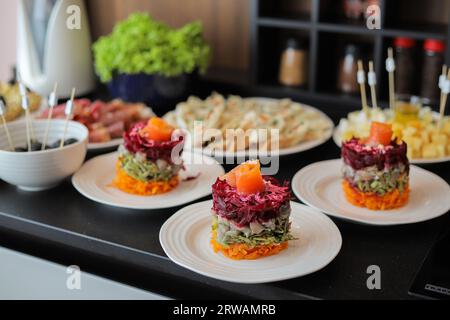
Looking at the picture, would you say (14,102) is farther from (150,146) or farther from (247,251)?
(247,251)

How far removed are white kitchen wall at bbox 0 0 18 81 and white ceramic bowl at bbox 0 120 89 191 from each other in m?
1.24

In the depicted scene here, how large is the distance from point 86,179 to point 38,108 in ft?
1.87

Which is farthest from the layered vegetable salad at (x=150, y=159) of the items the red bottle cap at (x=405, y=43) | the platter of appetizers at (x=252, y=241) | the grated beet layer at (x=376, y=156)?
the red bottle cap at (x=405, y=43)

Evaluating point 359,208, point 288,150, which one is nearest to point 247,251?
point 359,208

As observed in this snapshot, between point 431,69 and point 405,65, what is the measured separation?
0.08 metres

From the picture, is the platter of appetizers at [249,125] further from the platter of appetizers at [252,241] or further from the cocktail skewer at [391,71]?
the platter of appetizers at [252,241]

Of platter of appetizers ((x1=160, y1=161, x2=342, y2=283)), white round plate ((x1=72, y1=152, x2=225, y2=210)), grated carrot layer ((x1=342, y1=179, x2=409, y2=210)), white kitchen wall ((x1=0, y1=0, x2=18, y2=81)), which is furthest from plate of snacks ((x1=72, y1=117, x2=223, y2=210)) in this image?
white kitchen wall ((x1=0, y1=0, x2=18, y2=81))

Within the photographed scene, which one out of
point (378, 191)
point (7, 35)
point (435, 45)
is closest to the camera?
point (378, 191)

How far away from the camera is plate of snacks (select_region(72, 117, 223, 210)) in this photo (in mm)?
1468

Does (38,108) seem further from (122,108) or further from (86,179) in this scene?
(86,179)

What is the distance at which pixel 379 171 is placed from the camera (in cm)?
139

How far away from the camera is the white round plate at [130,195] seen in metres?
1.45

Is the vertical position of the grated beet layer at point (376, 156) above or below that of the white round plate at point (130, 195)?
above

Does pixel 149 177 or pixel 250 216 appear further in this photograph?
pixel 149 177
